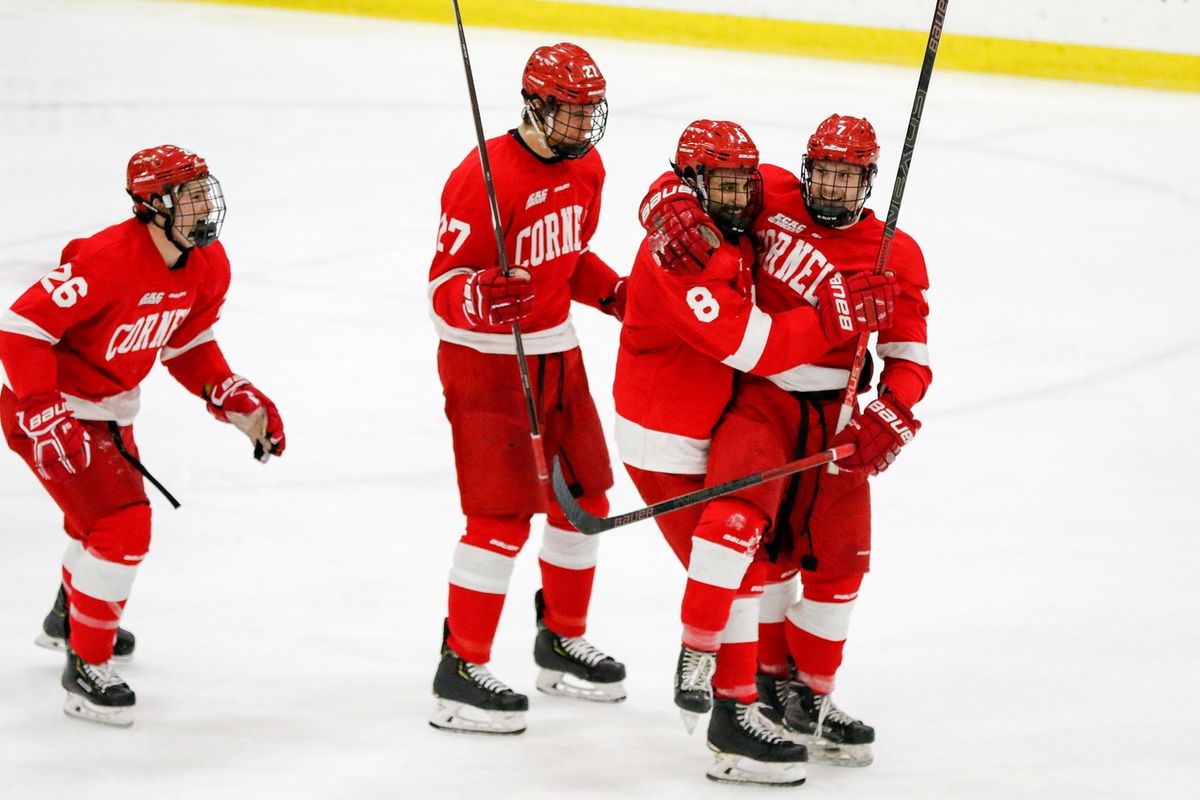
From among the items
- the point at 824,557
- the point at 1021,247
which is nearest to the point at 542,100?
the point at 824,557

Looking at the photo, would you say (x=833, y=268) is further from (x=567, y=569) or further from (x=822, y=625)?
(x=567, y=569)

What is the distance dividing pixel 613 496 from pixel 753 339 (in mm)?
1629

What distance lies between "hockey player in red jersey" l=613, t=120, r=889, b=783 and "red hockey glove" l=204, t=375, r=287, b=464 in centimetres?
71

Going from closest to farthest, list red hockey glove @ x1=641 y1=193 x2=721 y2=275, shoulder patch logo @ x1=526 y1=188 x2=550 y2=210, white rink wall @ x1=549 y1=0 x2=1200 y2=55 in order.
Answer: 1. red hockey glove @ x1=641 y1=193 x2=721 y2=275
2. shoulder patch logo @ x1=526 y1=188 x2=550 y2=210
3. white rink wall @ x1=549 y1=0 x2=1200 y2=55

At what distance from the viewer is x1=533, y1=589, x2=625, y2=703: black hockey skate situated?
10.6 feet

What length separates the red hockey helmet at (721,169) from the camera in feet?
8.94

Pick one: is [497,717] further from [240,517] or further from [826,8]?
[826,8]

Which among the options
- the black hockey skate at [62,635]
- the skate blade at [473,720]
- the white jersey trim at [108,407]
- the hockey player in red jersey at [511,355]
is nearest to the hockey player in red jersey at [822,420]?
the hockey player in red jersey at [511,355]

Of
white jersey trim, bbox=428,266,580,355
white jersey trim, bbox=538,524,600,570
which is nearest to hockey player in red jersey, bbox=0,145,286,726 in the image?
white jersey trim, bbox=428,266,580,355

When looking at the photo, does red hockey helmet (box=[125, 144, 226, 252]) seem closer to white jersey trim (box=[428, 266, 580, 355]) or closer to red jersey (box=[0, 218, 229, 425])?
red jersey (box=[0, 218, 229, 425])

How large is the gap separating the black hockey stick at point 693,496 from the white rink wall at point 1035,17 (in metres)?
6.37

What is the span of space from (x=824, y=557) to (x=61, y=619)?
155cm

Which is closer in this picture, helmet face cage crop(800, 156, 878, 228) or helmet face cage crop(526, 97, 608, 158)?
helmet face cage crop(800, 156, 878, 228)

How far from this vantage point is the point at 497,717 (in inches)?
120
